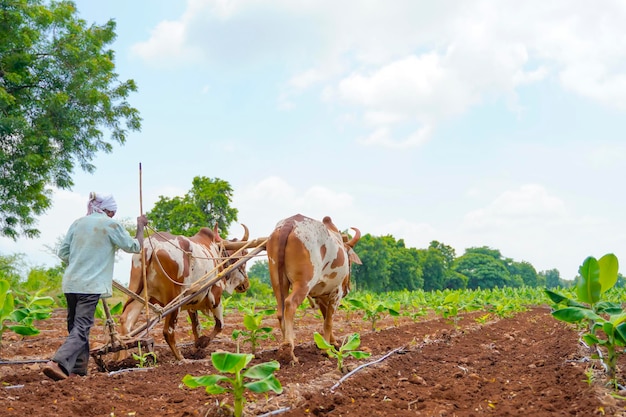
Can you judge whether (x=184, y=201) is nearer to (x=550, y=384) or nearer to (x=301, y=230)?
(x=301, y=230)

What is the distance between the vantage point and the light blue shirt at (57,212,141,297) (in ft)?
19.2

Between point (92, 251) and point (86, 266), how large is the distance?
16 centimetres

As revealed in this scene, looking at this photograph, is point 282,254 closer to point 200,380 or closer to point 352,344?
point 352,344

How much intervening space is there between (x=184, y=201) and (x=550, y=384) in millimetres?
30081

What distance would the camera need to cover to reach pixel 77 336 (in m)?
5.72

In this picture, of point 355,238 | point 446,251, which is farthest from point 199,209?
point 446,251

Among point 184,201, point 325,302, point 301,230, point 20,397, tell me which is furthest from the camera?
point 184,201

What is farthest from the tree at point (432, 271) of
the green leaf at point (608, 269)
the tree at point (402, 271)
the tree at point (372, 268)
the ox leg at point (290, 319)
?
the green leaf at point (608, 269)

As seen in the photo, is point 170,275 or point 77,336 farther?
point 170,275

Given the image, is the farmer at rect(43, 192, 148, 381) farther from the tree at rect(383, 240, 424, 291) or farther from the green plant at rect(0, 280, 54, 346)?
the tree at rect(383, 240, 424, 291)

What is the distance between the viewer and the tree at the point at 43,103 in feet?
61.3

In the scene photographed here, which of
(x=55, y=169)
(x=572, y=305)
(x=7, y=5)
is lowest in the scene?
(x=572, y=305)

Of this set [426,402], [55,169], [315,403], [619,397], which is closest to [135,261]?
[315,403]

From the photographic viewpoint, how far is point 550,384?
5.29 metres
